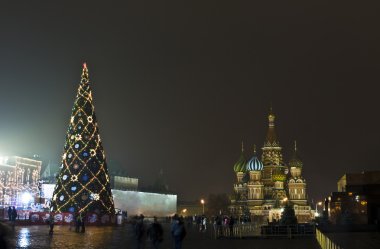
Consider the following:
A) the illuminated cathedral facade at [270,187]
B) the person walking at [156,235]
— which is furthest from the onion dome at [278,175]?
the person walking at [156,235]

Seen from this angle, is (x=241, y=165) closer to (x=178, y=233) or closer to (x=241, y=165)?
(x=241, y=165)

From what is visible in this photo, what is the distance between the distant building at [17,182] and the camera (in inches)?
2778

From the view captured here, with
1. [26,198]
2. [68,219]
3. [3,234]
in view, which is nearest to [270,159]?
[26,198]

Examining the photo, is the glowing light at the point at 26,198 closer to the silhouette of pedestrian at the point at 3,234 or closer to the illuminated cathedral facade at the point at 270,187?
the illuminated cathedral facade at the point at 270,187

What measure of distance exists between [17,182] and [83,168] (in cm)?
3486

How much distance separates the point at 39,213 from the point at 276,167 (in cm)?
8749

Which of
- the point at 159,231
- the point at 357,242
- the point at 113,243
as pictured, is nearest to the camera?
the point at 159,231

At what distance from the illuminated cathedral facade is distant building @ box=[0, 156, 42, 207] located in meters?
47.5

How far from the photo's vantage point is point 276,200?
402 feet

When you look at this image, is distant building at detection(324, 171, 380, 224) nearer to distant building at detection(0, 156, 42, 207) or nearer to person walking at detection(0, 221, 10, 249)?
distant building at detection(0, 156, 42, 207)

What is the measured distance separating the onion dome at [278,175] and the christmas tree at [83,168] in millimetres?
86020

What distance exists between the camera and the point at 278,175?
420 feet

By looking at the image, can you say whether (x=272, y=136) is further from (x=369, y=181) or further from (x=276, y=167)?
(x=369, y=181)

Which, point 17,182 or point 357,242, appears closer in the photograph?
point 357,242
